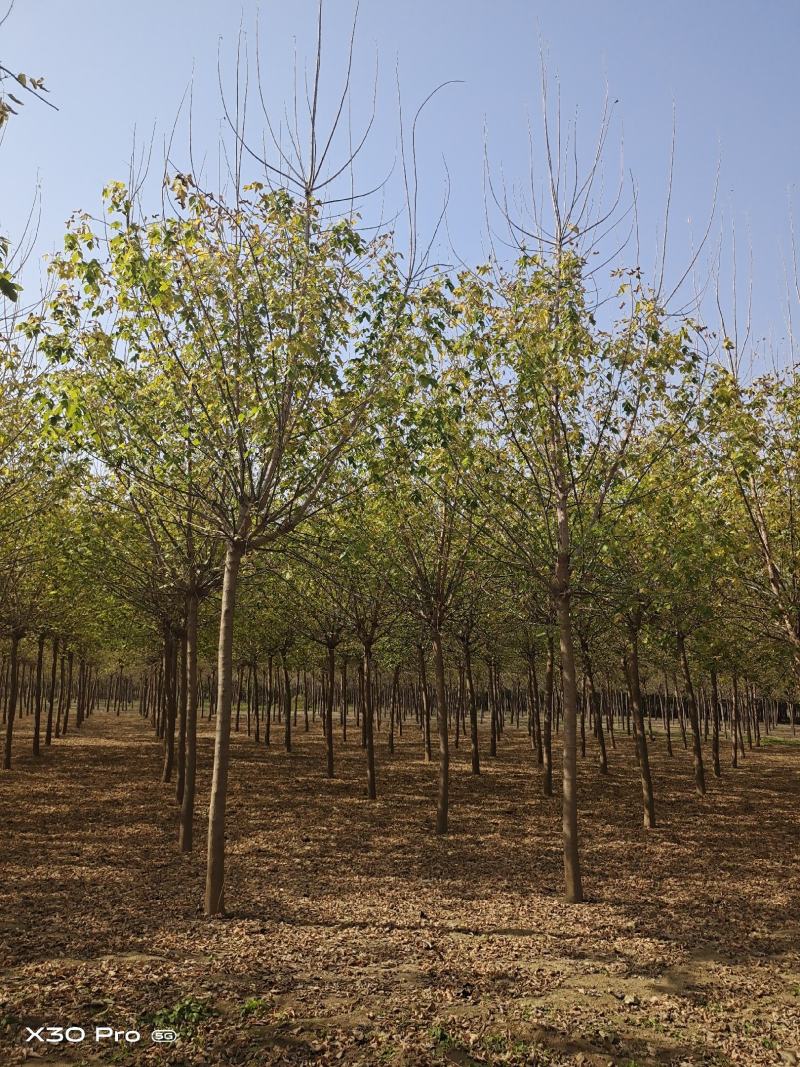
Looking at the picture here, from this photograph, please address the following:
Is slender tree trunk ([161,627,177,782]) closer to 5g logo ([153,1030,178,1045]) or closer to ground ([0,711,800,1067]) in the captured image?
ground ([0,711,800,1067])

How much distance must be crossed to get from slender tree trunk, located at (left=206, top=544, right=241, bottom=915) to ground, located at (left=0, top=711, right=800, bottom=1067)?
35 centimetres

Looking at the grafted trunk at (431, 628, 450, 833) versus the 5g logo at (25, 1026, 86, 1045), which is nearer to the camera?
the 5g logo at (25, 1026, 86, 1045)

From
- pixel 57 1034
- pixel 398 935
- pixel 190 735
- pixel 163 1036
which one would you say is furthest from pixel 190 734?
pixel 163 1036

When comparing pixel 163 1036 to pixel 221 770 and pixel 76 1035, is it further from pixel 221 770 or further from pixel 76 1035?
pixel 221 770

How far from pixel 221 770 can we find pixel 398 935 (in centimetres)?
278

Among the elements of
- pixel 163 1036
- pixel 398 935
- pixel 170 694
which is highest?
pixel 170 694

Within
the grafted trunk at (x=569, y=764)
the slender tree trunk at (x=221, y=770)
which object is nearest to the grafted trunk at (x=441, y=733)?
the grafted trunk at (x=569, y=764)

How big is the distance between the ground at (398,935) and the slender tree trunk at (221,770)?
13.9 inches

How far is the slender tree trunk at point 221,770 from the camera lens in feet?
25.8

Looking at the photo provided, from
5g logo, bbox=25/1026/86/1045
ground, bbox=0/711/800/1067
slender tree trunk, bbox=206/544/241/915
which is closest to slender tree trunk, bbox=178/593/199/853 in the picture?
ground, bbox=0/711/800/1067

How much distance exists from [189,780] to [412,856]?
4.08 metres

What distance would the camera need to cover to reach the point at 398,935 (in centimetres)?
790

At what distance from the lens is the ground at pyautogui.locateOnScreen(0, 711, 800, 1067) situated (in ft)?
18.0

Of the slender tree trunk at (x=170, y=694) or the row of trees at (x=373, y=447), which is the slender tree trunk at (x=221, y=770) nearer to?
the row of trees at (x=373, y=447)
